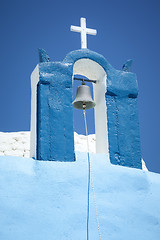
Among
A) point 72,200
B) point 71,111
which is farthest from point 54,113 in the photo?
point 72,200

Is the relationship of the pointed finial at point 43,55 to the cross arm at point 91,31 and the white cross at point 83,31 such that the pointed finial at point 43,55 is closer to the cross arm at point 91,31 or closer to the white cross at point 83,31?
the white cross at point 83,31

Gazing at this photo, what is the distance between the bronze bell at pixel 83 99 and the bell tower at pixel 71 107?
0.43 ft

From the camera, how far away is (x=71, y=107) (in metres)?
4.16

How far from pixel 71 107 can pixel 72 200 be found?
1136 mm

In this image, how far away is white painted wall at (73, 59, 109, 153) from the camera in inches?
173

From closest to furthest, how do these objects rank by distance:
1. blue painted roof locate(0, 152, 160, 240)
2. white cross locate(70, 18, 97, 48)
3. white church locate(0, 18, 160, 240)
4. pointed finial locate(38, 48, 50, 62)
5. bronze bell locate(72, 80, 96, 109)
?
blue painted roof locate(0, 152, 160, 240) < white church locate(0, 18, 160, 240) < pointed finial locate(38, 48, 50, 62) < bronze bell locate(72, 80, 96, 109) < white cross locate(70, 18, 97, 48)

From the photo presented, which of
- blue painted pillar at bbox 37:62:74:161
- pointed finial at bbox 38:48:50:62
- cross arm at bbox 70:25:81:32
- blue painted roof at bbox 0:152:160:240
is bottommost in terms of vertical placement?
blue painted roof at bbox 0:152:160:240

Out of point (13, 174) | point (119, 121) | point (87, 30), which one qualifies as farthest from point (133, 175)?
point (87, 30)

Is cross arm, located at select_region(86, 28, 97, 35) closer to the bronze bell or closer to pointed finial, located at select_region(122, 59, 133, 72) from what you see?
pointed finial, located at select_region(122, 59, 133, 72)

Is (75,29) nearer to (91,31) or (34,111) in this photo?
(91,31)

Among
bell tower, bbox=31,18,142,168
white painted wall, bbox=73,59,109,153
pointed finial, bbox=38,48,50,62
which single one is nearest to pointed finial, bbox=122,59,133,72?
bell tower, bbox=31,18,142,168

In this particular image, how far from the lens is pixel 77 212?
3418 millimetres

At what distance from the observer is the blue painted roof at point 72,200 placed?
10.4 feet

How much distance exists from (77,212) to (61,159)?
0.67 m
